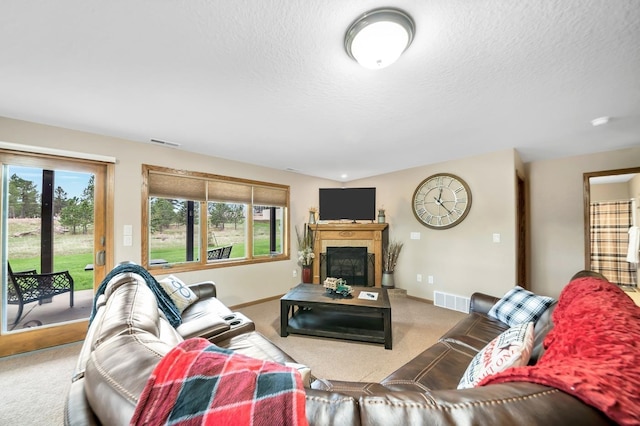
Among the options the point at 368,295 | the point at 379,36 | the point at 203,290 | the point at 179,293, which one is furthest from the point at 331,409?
the point at 203,290

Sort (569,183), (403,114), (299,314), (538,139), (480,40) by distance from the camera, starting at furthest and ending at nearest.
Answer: (569,183), (299,314), (538,139), (403,114), (480,40)

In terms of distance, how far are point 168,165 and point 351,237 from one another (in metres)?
3.15

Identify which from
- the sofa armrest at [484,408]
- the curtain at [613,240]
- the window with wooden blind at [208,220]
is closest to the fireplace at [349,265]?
the window with wooden blind at [208,220]

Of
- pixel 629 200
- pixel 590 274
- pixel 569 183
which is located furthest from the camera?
pixel 629 200

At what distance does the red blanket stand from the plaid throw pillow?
75 centimetres

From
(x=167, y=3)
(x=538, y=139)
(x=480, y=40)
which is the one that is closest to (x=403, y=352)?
(x=480, y=40)

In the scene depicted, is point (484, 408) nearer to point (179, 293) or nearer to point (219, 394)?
point (219, 394)

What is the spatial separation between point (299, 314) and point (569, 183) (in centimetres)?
438

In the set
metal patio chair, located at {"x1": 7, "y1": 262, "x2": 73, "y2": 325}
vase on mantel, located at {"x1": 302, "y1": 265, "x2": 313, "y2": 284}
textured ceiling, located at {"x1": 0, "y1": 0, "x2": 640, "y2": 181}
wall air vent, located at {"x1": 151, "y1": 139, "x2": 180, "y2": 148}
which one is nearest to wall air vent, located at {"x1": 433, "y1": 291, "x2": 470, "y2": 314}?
vase on mantel, located at {"x1": 302, "y1": 265, "x2": 313, "y2": 284}

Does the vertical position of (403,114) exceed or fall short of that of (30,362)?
it exceeds it

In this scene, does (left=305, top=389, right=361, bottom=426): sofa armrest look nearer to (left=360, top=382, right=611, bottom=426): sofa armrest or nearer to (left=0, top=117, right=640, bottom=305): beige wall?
(left=360, top=382, right=611, bottom=426): sofa armrest

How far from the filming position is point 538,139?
9.15 ft

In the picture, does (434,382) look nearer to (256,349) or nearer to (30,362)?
(256,349)

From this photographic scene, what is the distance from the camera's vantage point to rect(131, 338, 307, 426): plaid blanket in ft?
1.59
